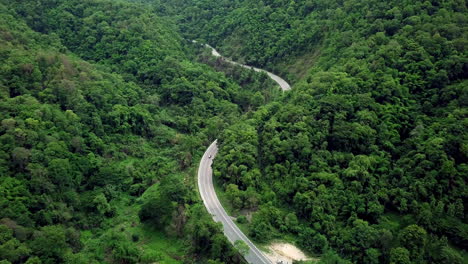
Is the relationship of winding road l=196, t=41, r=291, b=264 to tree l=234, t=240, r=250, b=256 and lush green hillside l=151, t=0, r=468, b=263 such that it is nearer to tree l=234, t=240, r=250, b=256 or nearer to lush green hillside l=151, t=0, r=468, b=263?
tree l=234, t=240, r=250, b=256

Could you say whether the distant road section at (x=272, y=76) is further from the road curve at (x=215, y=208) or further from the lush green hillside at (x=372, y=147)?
the road curve at (x=215, y=208)

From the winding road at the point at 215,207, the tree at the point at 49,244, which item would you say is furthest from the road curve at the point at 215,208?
the tree at the point at 49,244

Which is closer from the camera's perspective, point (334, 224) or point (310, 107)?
point (334, 224)

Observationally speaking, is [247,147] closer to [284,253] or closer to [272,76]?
A: [284,253]

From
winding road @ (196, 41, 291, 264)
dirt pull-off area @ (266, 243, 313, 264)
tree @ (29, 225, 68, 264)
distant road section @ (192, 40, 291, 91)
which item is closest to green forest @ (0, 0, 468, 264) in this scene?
tree @ (29, 225, 68, 264)

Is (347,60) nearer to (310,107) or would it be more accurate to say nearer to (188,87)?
(310,107)

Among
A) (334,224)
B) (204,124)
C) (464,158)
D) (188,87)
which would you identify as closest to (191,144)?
(204,124)

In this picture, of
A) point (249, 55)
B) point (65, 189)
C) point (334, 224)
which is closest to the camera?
point (334, 224)
